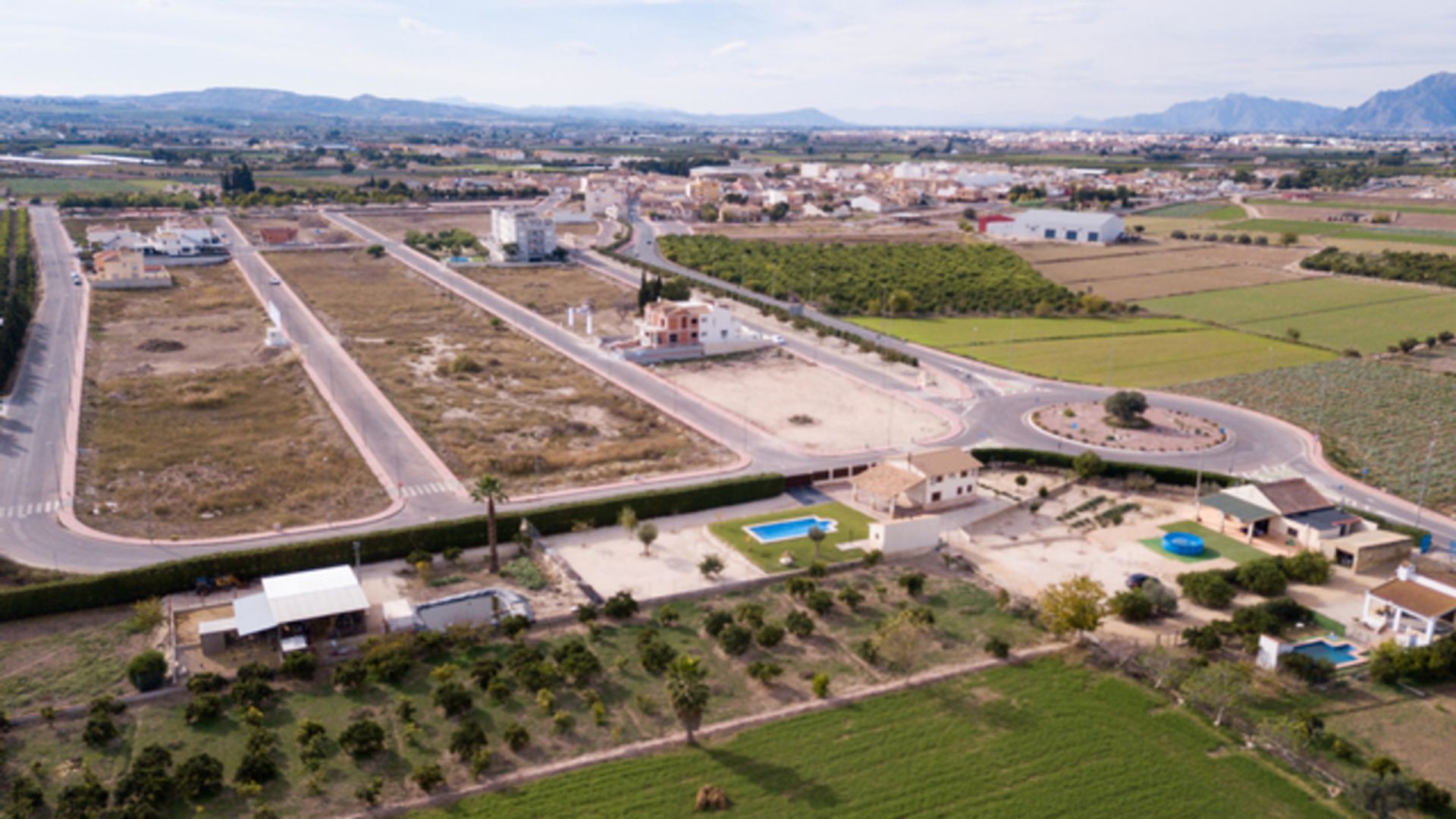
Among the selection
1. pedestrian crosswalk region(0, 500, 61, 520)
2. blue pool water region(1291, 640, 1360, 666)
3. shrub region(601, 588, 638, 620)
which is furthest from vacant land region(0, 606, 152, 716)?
blue pool water region(1291, 640, 1360, 666)

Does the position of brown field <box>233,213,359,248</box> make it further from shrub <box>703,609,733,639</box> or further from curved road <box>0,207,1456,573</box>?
shrub <box>703,609,733,639</box>

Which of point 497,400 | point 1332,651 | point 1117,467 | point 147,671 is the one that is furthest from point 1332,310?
point 147,671

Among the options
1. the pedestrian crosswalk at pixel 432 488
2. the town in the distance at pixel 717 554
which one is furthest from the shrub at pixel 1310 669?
the pedestrian crosswalk at pixel 432 488

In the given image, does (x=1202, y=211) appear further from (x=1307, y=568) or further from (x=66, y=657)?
(x=66, y=657)

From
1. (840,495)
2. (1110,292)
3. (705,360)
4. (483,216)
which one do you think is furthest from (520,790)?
(483,216)

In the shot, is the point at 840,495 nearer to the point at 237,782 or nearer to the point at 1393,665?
the point at 1393,665

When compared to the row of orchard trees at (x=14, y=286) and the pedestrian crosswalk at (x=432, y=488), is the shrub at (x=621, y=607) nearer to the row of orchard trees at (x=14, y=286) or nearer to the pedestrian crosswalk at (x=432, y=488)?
the pedestrian crosswalk at (x=432, y=488)
